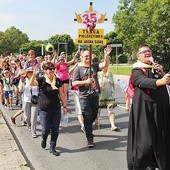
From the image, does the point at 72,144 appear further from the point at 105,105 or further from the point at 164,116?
the point at 164,116

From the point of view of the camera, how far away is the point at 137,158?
4676 millimetres

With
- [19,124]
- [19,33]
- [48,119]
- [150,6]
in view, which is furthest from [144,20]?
[19,33]

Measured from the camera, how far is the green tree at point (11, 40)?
349 ft

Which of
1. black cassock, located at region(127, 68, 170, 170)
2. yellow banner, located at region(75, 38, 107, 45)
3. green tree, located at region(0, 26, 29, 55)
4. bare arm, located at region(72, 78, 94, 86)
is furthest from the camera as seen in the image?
green tree, located at region(0, 26, 29, 55)

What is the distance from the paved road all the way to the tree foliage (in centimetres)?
2363

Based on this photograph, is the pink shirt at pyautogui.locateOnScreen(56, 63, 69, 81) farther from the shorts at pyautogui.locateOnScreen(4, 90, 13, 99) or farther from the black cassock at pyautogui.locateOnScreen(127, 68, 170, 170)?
the black cassock at pyautogui.locateOnScreen(127, 68, 170, 170)

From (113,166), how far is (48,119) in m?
1.50

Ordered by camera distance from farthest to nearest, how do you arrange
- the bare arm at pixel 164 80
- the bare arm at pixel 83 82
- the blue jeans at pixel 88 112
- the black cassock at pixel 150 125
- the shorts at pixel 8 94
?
the shorts at pixel 8 94
the blue jeans at pixel 88 112
the bare arm at pixel 83 82
the black cassock at pixel 150 125
the bare arm at pixel 164 80

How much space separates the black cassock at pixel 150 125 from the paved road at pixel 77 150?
46.4 inches

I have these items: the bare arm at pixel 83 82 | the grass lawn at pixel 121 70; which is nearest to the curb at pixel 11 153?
the bare arm at pixel 83 82

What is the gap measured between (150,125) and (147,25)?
109 ft

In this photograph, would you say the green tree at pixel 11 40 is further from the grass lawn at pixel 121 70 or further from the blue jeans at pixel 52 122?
the blue jeans at pixel 52 122

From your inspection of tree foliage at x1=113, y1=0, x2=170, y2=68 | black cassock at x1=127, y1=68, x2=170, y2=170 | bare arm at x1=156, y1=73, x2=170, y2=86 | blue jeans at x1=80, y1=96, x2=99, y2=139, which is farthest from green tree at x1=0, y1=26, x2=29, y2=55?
bare arm at x1=156, y1=73, x2=170, y2=86

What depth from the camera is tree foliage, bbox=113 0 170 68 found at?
113ft
